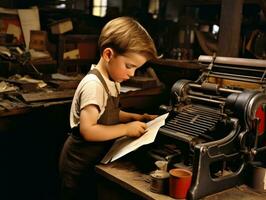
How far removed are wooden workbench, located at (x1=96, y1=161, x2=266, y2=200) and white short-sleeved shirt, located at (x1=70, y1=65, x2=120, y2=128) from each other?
0.31m

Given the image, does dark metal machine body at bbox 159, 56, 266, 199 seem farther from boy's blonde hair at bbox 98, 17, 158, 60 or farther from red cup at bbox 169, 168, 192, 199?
boy's blonde hair at bbox 98, 17, 158, 60

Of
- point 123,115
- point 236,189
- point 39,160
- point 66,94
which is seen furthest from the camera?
point 39,160

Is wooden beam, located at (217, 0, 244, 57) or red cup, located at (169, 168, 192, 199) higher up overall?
wooden beam, located at (217, 0, 244, 57)

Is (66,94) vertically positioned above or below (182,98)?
below

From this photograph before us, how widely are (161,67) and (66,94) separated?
62.5 inches

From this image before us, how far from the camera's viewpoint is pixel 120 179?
6.08ft

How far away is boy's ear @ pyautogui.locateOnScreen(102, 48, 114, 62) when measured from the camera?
1.93 m

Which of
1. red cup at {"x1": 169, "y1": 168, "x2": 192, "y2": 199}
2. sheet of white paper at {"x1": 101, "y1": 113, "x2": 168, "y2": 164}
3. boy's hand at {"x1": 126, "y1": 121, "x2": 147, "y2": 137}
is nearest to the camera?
red cup at {"x1": 169, "y1": 168, "x2": 192, "y2": 199}

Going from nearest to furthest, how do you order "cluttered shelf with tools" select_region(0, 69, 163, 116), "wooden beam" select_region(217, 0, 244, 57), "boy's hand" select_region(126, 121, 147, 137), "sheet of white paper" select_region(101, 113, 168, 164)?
"sheet of white paper" select_region(101, 113, 168, 164) < "boy's hand" select_region(126, 121, 147, 137) < "wooden beam" select_region(217, 0, 244, 57) < "cluttered shelf with tools" select_region(0, 69, 163, 116)

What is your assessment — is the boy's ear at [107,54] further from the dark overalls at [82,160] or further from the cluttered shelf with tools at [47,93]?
the cluttered shelf with tools at [47,93]

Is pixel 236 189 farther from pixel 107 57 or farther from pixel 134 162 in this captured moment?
pixel 107 57

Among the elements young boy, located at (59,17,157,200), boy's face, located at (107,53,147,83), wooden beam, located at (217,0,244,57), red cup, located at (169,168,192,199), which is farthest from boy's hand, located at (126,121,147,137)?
wooden beam, located at (217,0,244,57)

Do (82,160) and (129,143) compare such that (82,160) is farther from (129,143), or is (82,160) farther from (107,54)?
(107,54)

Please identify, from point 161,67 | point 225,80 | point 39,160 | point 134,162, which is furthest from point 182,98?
point 161,67
